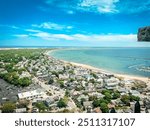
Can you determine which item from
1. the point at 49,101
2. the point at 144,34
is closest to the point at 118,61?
the point at 49,101

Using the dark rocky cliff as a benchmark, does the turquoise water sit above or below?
below

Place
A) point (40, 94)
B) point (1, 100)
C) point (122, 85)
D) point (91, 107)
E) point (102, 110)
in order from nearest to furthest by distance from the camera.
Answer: point (102, 110) < point (91, 107) < point (1, 100) < point (40, 94) < point (122, 85)

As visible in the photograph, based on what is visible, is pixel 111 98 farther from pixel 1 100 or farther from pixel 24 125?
pixel 24 125

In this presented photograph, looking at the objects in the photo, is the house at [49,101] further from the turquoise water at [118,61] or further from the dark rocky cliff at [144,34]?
the turquoise water at [118,61]

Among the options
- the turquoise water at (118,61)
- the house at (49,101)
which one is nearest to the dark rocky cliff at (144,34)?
the house at (49,101)

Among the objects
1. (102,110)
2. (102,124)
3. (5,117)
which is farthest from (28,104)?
(102,124)

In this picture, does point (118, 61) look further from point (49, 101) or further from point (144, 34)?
point (144, 34)

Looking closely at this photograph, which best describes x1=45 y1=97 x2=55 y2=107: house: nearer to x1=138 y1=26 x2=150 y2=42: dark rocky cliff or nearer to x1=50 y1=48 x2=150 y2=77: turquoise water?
x1=138 y1=26 x2=150 y2=42: dark rocky cliff

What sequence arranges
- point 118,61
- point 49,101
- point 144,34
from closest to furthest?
point 144,34
point 49,101
point 118,61

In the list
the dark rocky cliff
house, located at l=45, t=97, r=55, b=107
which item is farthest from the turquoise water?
the dark rocky cliff

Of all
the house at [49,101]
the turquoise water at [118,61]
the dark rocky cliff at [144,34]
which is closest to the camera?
the dark rocky cliff at [144,34]

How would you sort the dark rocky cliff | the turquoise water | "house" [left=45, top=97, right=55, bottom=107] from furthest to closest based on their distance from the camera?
1. the turquoise water
2. "house" [left=45, top=97, right=55, bottom=107]
3. the dark rocky cliff
